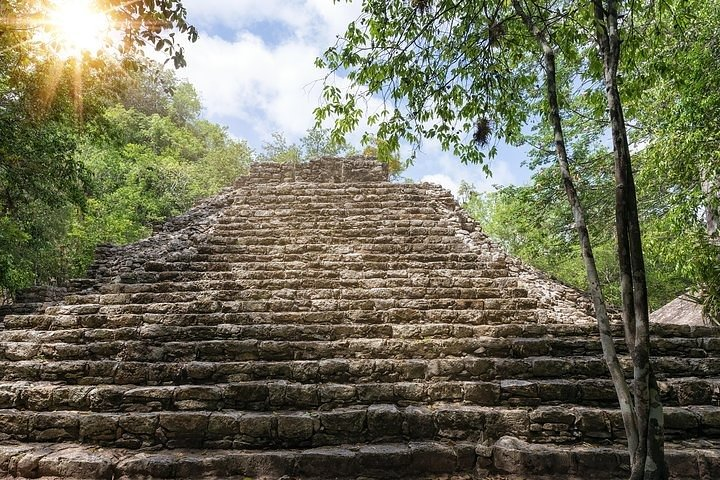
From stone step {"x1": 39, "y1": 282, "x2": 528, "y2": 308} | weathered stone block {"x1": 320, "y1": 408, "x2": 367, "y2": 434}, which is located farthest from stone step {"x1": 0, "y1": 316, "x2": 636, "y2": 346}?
weathered stone block {"x1": 320, "y1": 408, "x2": 367, "y2": 434}

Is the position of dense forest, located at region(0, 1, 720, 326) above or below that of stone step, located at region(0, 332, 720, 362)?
above

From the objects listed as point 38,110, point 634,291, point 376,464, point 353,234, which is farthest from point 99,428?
point 38,110

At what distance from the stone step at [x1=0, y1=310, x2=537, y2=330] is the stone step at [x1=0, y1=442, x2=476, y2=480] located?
5.39 ft

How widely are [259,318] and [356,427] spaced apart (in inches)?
71.3

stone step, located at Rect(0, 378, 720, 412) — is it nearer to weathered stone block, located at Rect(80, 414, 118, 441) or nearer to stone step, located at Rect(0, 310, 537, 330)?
weathered stone block, located at Rect(80, 414, 118, 441)

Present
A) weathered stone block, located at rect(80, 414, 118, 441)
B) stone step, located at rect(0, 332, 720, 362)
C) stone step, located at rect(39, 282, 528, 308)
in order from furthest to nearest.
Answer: stone step, located at rect(39, 282, 528, 308)
stone step, located at rect(0, 332, 720, 362)
weathered stone block, located at rect(80, 414, 118, 441)

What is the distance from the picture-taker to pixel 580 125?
10.8 meters

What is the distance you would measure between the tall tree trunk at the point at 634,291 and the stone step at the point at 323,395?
138cm

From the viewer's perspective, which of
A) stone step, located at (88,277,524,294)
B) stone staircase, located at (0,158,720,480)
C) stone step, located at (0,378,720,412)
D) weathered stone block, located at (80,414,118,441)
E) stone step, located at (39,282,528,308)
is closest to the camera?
stone staircase, located at (0,158,720,480)

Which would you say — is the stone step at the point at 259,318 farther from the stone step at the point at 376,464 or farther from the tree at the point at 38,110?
the tree at the point at 38,110

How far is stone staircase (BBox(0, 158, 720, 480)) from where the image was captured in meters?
3.26

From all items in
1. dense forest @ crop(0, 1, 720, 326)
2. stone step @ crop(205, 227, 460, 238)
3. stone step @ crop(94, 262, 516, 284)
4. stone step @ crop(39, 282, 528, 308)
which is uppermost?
dense forest @ crop(0, 1, 720, 326)

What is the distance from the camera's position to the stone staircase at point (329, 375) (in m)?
3.26

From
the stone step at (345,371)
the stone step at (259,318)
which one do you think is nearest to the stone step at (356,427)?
the stone step at (345,371)
